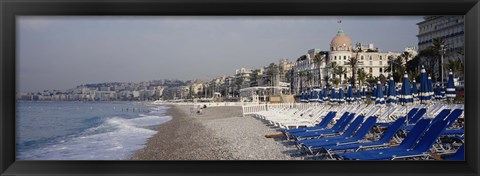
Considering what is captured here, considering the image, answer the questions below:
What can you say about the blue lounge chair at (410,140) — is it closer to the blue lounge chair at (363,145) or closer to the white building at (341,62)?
the blue lounge chair at (363,145)

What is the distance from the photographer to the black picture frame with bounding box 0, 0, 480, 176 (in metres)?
2.73

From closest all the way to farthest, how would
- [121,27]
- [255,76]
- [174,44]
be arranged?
[121,27] < [174,44] < [255,76]

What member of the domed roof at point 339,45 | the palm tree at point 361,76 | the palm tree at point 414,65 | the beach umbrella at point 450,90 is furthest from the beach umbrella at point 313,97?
the beach umbrella at point 450,90

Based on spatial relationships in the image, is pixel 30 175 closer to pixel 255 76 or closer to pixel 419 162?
pixel 419 162

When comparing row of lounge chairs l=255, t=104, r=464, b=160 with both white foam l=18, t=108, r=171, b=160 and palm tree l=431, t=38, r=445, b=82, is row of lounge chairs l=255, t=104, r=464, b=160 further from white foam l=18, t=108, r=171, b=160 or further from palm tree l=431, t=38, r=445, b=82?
palm tree l=431, t=38, r=445, b=82

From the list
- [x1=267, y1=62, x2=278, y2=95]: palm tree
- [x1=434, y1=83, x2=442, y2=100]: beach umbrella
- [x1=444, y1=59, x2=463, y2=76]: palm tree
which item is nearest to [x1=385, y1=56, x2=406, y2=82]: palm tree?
[x1=267, y1=62, x2=278, y2=95]: palm tree

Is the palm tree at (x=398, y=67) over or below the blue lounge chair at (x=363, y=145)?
over

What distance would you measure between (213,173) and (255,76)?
25590 mm

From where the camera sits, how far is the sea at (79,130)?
735cm
